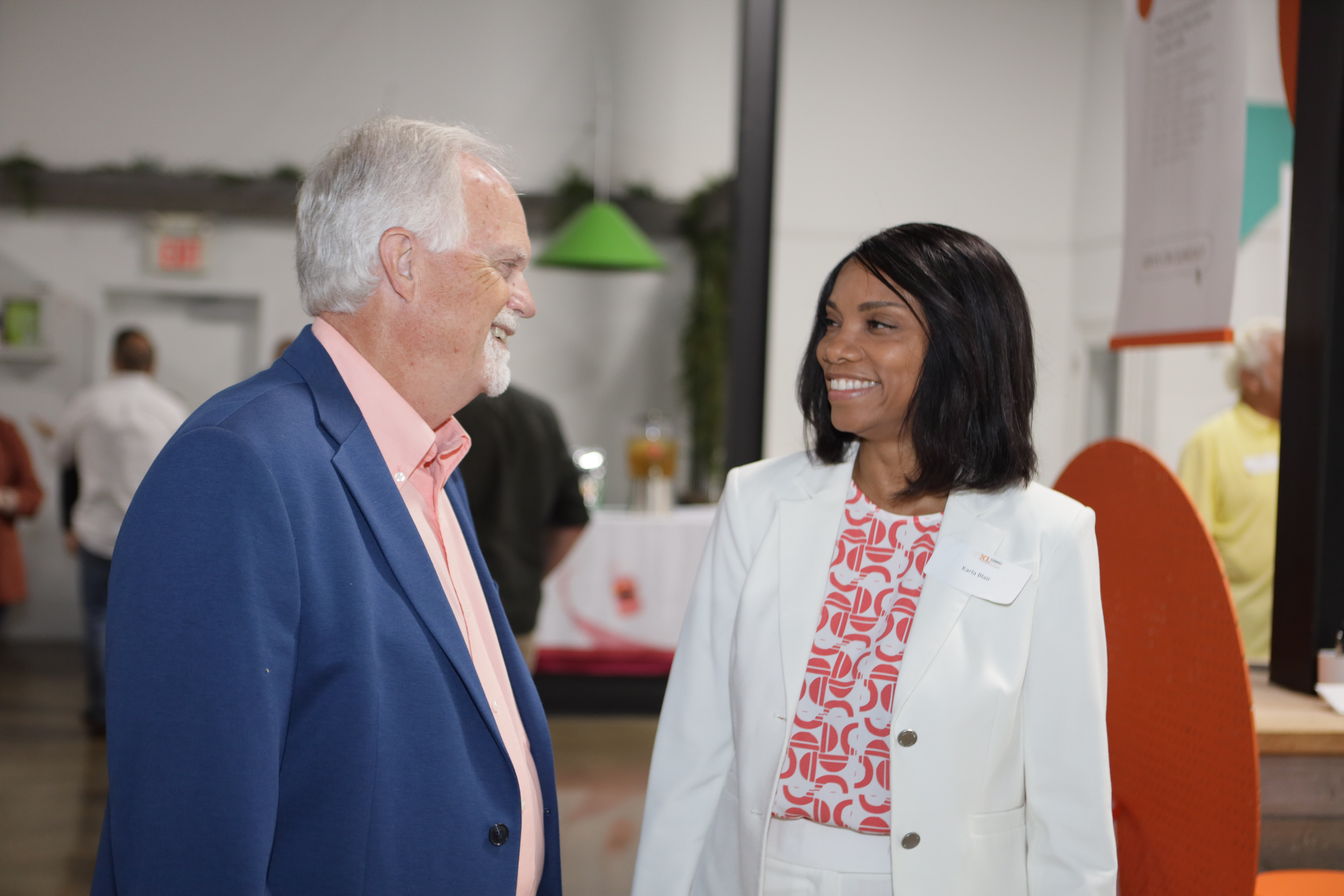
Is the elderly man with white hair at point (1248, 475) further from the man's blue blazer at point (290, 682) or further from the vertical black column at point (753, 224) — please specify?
the man's blue blazer at point (290, 682)

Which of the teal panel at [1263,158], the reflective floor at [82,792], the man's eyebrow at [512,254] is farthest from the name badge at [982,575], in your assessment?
the teal panel at [1263,158]

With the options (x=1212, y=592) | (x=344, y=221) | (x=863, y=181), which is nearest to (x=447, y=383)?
(x=344, y=221)

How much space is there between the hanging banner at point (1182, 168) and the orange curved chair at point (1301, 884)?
3.16 feet

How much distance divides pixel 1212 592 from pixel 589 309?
6.27m

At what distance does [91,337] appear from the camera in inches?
278

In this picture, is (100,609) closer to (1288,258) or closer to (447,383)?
(447,383)

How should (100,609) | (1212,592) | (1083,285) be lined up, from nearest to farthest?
(1212,592) → (100,609) → (1083,285)

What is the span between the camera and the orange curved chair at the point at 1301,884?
1562 mm

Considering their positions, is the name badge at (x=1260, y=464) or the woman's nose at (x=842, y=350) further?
the name badge at (x=1260, y=464)

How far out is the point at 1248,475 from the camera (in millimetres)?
3346

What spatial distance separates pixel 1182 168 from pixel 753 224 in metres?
1.76

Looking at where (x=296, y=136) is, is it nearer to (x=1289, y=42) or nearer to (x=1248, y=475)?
(x=1248, y=475)

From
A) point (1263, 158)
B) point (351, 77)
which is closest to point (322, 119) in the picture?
point (351, 77)

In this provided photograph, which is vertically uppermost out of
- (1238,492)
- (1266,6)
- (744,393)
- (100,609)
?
(1266,6)
